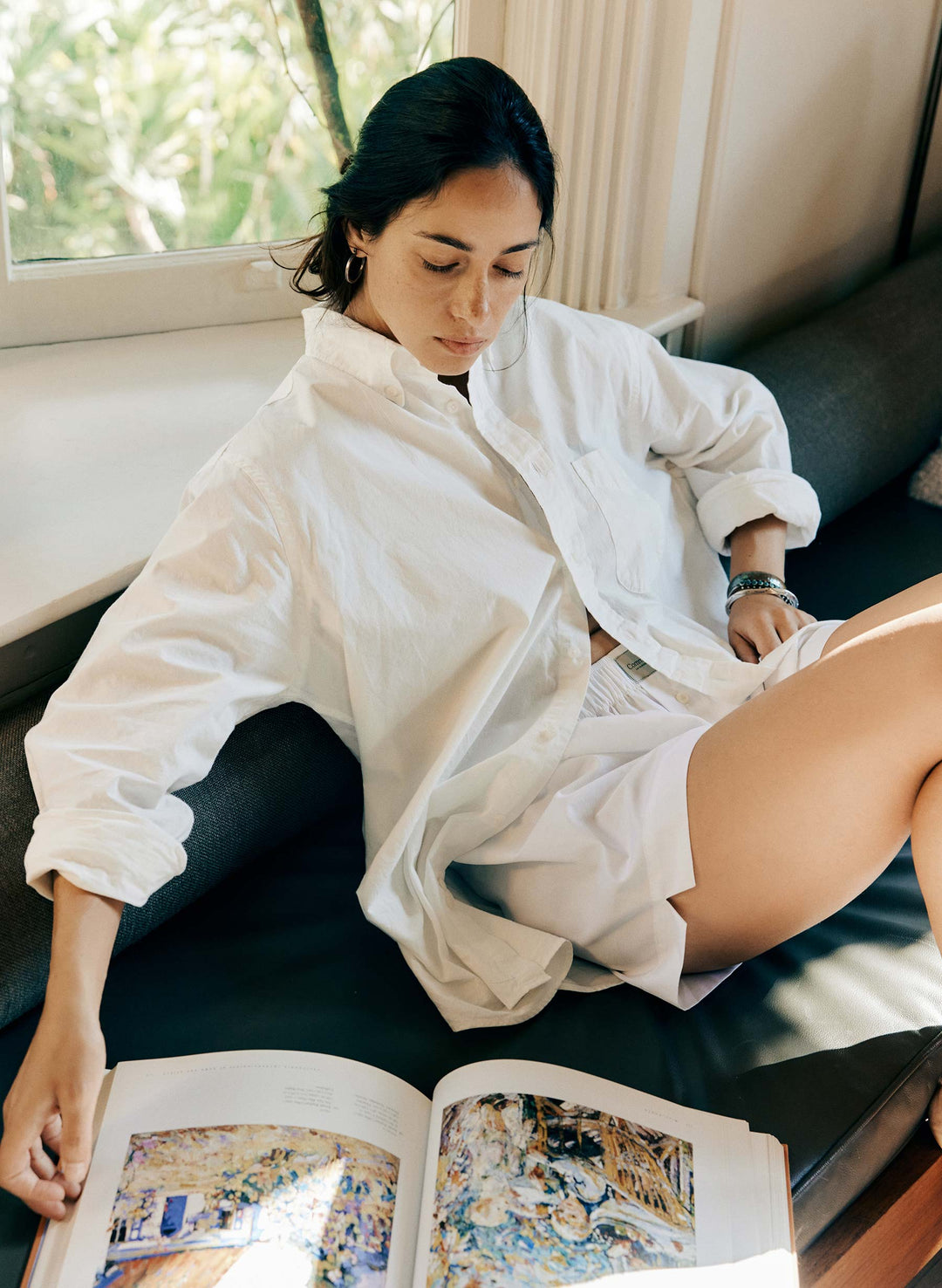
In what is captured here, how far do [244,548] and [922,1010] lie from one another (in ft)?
2.38

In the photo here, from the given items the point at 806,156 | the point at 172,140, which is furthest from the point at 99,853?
the point at 806,156

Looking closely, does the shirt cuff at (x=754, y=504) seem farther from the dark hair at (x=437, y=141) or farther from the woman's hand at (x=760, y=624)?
the dark hair at (x=437, y=141)

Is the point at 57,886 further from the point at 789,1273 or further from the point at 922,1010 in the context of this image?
the point at 922,1010

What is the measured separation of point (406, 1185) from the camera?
84 centimetres

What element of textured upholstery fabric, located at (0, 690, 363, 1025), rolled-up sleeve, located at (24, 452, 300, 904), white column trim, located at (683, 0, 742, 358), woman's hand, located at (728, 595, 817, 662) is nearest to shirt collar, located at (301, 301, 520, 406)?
rolled-up sleeve, located at (24, 452, 300, 904)

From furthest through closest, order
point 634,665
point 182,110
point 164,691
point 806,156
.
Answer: point 806,156
point 182,110
point 634,665
point 164,691

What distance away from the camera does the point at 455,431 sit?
3.72 ft

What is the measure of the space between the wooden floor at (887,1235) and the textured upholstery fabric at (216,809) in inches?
23.6

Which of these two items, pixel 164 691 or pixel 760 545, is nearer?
pixel 164 691

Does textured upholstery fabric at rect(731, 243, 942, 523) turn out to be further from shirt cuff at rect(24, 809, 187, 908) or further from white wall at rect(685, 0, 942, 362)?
shirt cuff at rect(24, 809, 187, 908)

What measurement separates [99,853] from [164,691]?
13cm

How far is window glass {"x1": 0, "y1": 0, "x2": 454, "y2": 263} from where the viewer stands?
142cm

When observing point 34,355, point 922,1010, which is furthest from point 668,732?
point 34,355

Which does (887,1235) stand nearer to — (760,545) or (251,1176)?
(251,1176)
